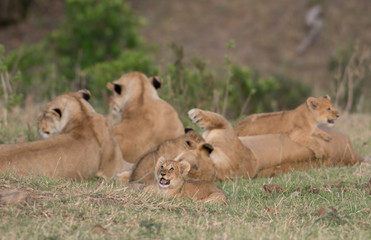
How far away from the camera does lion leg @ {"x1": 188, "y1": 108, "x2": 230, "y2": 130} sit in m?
7.51

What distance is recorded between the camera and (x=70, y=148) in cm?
666

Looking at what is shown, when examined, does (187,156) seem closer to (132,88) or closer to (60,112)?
(60,112)

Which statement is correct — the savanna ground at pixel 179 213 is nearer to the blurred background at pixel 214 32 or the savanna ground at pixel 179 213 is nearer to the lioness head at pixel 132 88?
the lioness head at pixel 132 88

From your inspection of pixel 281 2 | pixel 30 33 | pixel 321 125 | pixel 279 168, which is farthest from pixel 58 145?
pixel 281 2

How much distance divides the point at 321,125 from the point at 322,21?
77.2ft

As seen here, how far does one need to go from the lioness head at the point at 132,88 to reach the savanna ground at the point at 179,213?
269 cm

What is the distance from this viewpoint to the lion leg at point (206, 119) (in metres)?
7.51

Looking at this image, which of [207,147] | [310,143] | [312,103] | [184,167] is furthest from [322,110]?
[184,167]

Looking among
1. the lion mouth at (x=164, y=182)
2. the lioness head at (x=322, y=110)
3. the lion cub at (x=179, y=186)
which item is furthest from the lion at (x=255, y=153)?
the lion mouth at (x=164, y=182)

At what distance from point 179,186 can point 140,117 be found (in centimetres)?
276

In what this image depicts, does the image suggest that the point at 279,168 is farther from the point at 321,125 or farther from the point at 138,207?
the point at 138,207

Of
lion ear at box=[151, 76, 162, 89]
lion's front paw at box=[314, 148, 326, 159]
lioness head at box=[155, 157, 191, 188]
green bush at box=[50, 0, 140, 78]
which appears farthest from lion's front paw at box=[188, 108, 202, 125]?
green bush at box=[50, 0, 140, 78]

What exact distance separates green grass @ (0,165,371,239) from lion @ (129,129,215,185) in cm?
89

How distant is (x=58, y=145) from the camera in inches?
259
